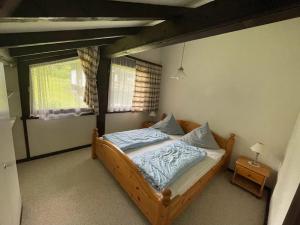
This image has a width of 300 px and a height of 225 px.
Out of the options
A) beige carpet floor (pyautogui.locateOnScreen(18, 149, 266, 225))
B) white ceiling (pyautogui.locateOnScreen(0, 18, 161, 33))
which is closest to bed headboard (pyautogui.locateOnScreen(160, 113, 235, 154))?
beige carpet floor (pyautogui.locateOnScreen(18, 149, 266, 225))

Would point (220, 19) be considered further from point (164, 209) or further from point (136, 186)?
point (136, 186)

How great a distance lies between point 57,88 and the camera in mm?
2848

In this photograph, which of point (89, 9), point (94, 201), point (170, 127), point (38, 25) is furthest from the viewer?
point (170, 127)

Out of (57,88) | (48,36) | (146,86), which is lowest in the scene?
(57,88)

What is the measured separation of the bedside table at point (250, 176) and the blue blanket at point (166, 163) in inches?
30.2

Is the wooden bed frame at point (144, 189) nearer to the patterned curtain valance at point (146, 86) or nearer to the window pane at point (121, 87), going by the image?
the window pane at point (121, 87)

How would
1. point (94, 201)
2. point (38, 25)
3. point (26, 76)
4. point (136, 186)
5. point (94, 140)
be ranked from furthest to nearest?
point (94, 140), point (26, 76), point (94, 201), point (136, 186), point (38, 25)

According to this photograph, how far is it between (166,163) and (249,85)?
2106 mm

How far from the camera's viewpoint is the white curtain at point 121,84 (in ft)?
11.4

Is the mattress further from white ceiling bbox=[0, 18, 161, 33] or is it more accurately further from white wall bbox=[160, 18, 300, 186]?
white ceiling bbox=[0, 18, 161, 33]

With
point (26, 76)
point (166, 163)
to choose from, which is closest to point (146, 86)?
point (166, 163)

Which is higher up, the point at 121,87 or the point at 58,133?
the point at 121,87

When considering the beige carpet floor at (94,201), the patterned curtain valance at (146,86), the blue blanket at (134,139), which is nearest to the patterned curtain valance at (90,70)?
the blue blanket at (134,139)

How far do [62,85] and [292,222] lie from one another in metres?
3.41
